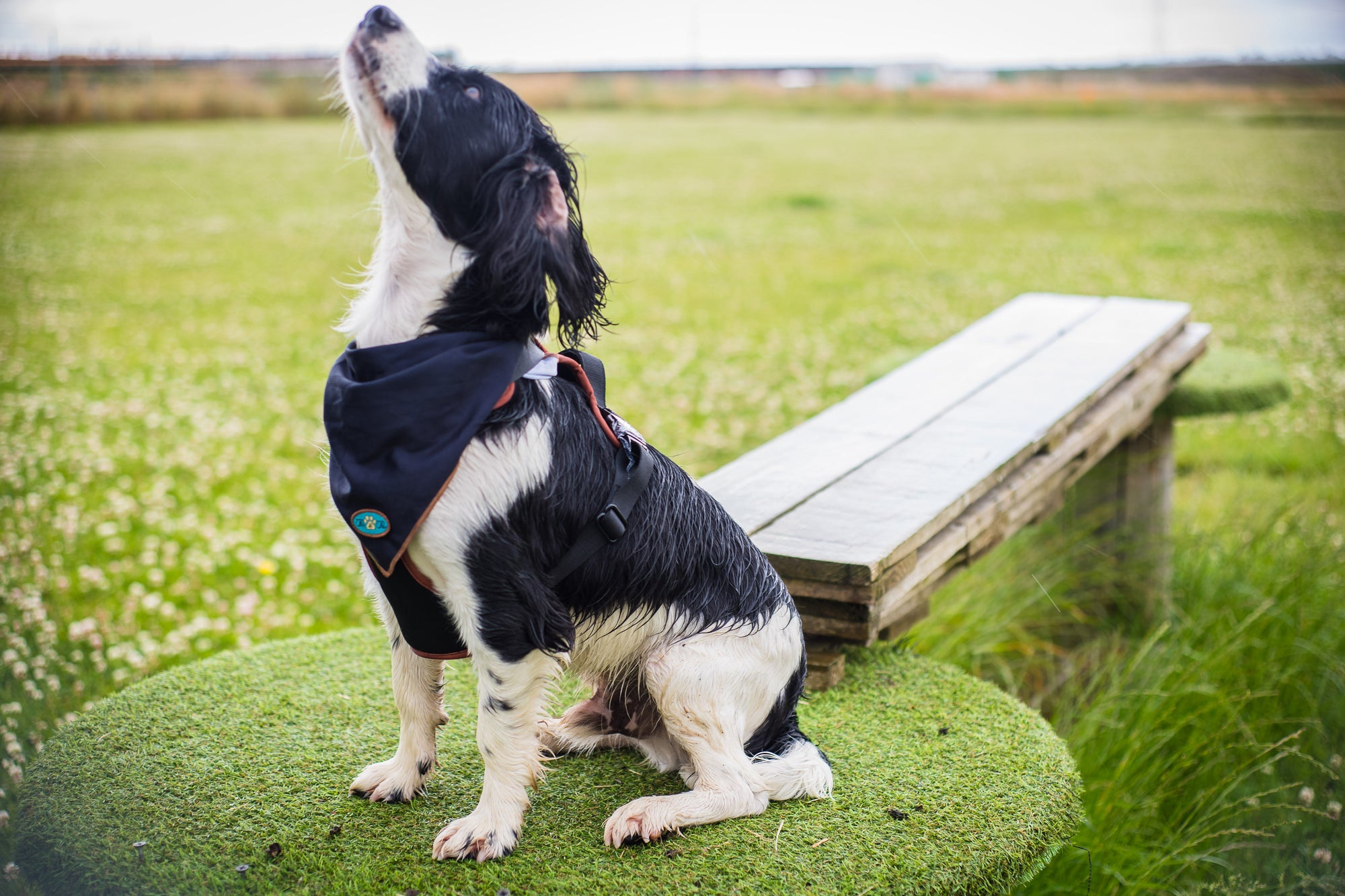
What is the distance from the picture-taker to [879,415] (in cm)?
426

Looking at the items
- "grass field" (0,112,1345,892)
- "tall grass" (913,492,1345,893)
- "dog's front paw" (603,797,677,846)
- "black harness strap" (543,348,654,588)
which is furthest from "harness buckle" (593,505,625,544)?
"tall grass" (913,492,1345,893)

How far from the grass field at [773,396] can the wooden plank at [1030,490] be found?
68 cm

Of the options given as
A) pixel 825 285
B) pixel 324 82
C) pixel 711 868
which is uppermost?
pixel 324 82

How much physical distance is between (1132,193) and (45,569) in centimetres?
1837

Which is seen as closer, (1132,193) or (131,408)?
(131,408)

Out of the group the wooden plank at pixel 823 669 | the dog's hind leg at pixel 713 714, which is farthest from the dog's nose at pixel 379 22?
the wooden plank at pixel 823 669

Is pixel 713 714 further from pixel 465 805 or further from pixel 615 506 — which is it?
pixel 465 805

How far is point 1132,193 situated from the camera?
1908 cm

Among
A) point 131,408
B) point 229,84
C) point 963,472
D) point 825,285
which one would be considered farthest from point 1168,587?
point 229,84

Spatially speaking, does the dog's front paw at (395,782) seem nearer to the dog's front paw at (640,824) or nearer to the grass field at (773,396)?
the dog's front paw at (640,824)

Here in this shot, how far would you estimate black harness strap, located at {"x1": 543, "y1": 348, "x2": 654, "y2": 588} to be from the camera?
230 centimetres

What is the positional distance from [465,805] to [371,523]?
901 mm

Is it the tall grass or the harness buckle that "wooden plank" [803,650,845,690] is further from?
the harness buckle

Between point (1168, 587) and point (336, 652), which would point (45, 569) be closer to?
point (336, 652)
